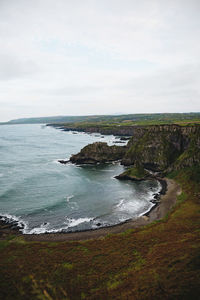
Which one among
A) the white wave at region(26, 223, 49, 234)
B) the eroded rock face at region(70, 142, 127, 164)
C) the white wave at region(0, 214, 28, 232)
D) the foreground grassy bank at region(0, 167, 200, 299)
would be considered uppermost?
the eroded rock face at region(70, 142, 127, 164)

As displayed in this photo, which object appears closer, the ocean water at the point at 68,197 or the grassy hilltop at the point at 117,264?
the grassy hilltop at the point at 117,264

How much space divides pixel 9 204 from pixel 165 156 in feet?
209

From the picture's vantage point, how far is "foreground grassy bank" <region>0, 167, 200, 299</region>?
2125cm

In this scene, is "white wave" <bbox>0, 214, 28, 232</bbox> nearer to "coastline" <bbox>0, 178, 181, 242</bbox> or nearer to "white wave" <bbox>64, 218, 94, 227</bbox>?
"coastline" <bbox>0, 178, 181, 242</bbox>

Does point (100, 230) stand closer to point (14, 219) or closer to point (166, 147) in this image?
point (14, 219)

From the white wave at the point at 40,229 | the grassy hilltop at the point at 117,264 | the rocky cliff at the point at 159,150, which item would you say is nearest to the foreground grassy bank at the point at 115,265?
the grassy hilltop at the point at 117,264

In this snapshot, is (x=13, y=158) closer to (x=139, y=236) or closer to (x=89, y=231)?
(x=89, y=231)

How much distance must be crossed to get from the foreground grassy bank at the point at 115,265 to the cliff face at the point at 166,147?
131ft

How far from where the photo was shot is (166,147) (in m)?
92.1

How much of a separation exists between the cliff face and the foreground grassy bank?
131 ft

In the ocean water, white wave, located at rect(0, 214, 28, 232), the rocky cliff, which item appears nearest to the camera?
white wave, located at rect(0, 214, 28, 232)

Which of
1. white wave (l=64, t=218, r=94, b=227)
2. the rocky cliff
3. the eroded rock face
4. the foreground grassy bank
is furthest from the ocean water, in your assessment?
the rocky cliff

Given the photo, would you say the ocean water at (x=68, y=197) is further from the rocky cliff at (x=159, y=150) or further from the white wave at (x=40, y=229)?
the rocky cliff at (x=159, y=150)

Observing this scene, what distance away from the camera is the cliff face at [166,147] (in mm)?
81188
